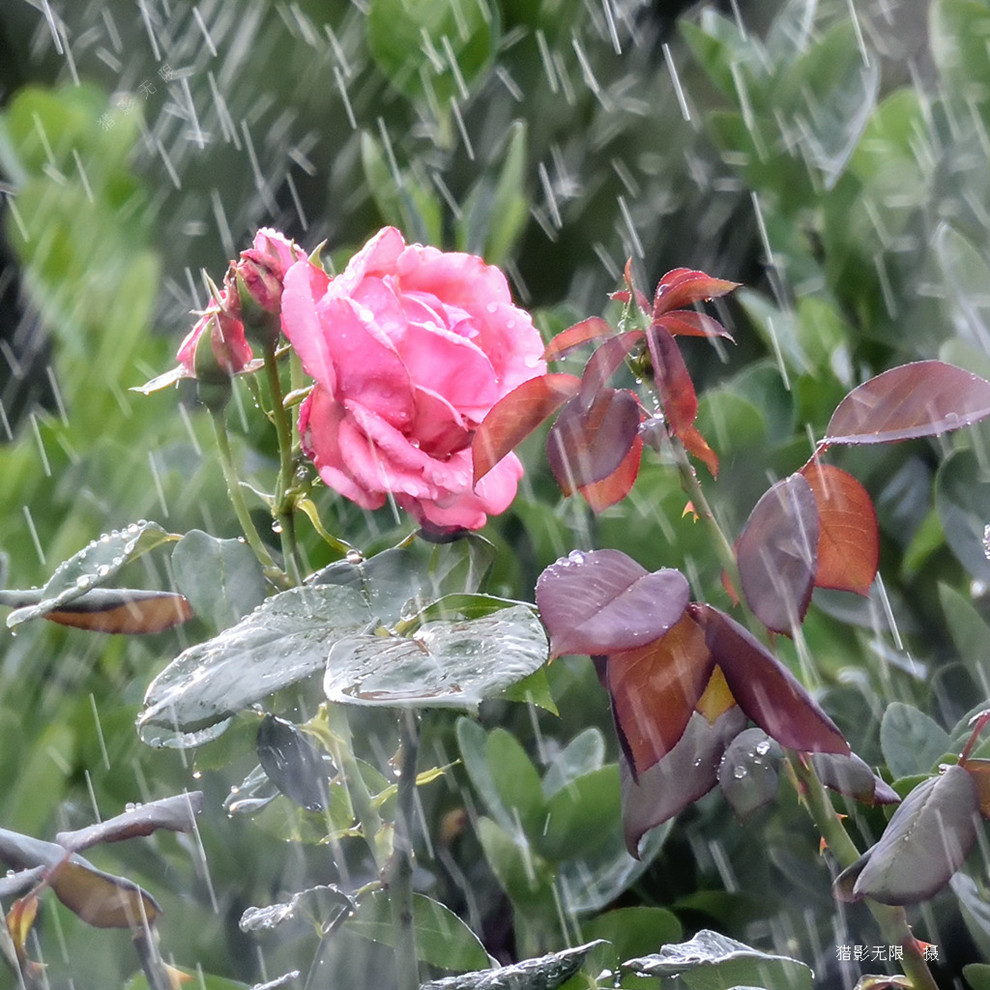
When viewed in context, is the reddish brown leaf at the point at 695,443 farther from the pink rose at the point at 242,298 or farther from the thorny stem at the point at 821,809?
the pink rose at the point at 242,298

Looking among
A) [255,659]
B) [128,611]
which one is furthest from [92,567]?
[255,659]

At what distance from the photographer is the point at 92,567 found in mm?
516

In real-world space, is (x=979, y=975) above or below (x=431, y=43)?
below

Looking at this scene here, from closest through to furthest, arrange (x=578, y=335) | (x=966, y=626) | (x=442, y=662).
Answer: (x=442, y=662) → (x=578, y=335) → (x=966, y=626)

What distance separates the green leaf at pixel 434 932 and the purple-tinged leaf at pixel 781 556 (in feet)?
0.77

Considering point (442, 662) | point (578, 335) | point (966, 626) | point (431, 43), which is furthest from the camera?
point (431, 43)

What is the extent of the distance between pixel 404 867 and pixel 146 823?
0.34 ft

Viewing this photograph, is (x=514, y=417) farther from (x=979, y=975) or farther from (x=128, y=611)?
(x=979, y=975)

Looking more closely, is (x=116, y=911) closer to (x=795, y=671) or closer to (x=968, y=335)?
(x=795, y=671)

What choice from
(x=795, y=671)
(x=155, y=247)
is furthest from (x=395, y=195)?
(x=795, y=671)

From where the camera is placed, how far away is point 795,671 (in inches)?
25.6

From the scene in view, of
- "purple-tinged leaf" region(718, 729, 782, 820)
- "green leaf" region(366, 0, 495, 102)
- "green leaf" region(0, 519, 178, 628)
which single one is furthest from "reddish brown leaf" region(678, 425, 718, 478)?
"green leaf" region(366, 0, 495, 102)

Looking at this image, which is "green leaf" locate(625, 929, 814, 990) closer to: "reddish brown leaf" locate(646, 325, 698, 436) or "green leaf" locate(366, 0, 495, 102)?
"reddish brown leaf" locate(646, 325, 698, 436)

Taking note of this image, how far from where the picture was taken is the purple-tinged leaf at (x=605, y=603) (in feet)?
1.27
